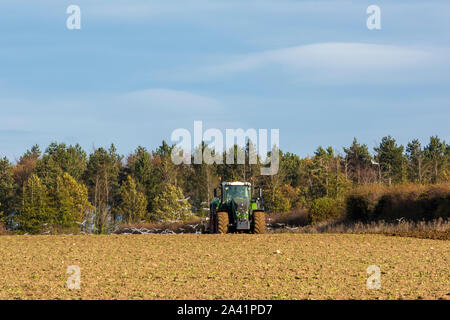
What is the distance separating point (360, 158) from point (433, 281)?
72.4 meters

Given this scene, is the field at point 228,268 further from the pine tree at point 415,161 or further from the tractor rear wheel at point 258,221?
the pine tree at point 415,161

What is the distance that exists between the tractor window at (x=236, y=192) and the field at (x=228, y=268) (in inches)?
202

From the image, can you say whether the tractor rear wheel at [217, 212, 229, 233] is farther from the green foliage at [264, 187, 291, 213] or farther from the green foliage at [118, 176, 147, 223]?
the green foliage at [118, 176, 147, 223]

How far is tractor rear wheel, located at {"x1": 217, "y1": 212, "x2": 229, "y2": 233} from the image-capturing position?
1139 inches

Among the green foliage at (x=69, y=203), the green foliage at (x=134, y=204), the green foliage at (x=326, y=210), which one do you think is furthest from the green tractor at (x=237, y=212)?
the green foliage at (x=134, y=204)

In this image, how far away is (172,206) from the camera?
67500 millimetres

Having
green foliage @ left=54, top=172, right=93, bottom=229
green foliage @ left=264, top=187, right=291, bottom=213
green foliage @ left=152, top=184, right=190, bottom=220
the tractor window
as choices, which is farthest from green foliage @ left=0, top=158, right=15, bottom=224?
the tractor window

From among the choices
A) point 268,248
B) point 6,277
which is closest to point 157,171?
point 268,248

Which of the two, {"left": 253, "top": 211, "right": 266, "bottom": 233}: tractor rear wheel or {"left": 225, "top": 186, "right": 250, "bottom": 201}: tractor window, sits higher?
{"left": 225, "top": 186, "right": 250, "bottom": 201}: tractor window

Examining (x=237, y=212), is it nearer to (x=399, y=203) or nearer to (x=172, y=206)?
(x=399, y=203)

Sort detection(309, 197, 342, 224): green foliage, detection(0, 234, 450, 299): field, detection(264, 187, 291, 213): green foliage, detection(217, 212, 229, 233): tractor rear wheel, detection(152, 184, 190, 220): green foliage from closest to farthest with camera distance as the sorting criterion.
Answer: detection(0, 234, 450, 299): field, detection(217, 212, 229, 233): tractor rear wheel, detection(309, 197, 342, 224): green foliage, detection(152, 184, 190, 220): green foliage, detection(264, 187, 291, 213): green foliage

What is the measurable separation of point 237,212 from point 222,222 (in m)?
0.86
